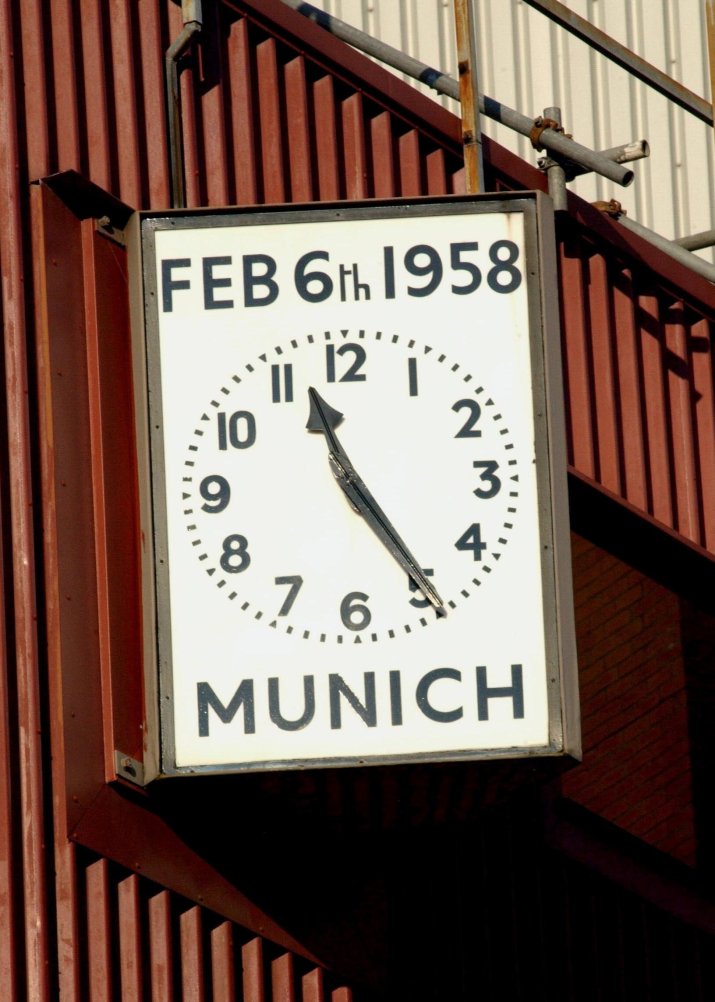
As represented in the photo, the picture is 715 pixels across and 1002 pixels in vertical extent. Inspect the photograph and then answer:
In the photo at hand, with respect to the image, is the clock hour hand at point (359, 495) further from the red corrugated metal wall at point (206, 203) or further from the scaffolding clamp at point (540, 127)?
the scaffolding clamp at point (540, 127)

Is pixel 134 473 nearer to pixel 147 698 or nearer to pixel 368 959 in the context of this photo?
pixel 147 698

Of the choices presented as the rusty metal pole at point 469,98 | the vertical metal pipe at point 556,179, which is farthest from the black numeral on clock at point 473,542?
the vertical metal pipe at point 556,179

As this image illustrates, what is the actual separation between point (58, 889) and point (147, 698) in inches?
33.5

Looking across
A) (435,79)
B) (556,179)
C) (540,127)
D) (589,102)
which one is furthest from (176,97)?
(589,102)

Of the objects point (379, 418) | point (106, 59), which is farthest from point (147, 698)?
point (106, 59)

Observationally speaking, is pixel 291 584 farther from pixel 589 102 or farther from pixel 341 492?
pixel 589 102

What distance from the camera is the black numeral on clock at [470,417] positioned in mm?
8234

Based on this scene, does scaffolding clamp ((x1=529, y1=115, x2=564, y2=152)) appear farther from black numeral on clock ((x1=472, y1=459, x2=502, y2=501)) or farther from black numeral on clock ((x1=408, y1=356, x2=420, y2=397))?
black numeral on clock ((x1=472, y1=459, x2=502, y2=501))

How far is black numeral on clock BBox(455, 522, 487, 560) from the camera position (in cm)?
810

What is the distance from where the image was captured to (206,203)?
9.43m

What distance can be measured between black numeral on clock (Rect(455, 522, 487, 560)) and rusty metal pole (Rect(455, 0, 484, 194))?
5.57 feet

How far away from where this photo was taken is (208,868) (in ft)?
Answer: 28.4

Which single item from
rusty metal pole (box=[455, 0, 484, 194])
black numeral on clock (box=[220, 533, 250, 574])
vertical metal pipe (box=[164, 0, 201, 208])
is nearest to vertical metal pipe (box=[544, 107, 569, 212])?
rusty metal pole (box=[455, 0, 484, 194])

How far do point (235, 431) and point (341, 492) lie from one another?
0.43 m
